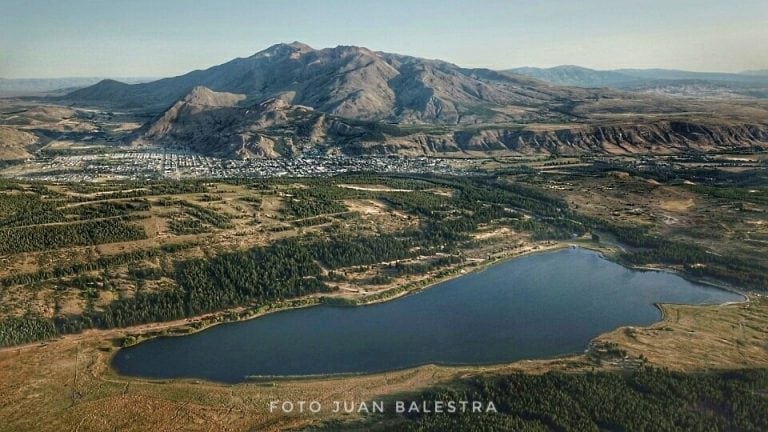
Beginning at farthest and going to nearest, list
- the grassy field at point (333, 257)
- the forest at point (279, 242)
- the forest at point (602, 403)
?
1. the forest at point (279, 242)
2. the grassy field at point (333, 257)
3. the forest at point (602, 403)

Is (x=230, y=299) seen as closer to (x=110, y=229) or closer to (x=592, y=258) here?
(x=110, y=229)

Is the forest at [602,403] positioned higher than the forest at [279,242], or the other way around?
the forest at [279,242]

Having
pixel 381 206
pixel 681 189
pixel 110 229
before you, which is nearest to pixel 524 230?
pixel 381 206

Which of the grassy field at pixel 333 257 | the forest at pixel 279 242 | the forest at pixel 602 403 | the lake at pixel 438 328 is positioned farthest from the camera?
the forest at pixel 279 242

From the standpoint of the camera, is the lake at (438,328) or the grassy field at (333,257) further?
the lake at (438,328)

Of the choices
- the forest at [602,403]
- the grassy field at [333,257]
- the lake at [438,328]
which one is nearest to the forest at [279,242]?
the grassy field at [333,257]

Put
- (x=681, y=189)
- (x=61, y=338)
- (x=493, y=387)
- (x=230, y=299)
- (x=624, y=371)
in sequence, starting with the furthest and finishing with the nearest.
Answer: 1. (x=681, y=189)
2. (x=230, y=299)
3. (x=61, y=338)
4. (x=624, y=371)
5. (x=493, y=387)

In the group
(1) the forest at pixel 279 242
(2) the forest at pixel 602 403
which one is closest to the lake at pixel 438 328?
(1) the forest at pixel 279 242

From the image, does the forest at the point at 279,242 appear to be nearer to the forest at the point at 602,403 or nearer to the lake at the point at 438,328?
the lake at the point at 438,328

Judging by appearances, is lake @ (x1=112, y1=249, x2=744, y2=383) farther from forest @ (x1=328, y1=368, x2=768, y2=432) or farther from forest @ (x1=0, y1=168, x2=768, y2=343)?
forest @ (x1=328, y1=368, x2=768, y2=432)

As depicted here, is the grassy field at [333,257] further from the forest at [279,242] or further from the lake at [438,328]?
the lake at [438,328]
